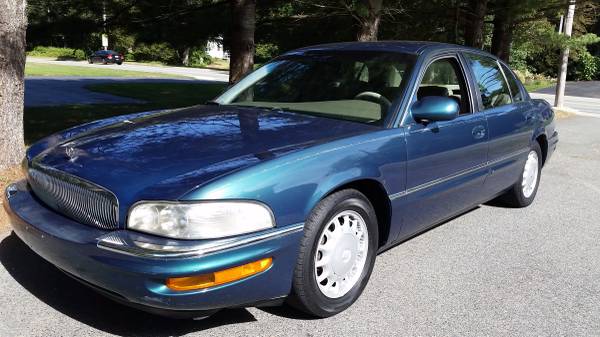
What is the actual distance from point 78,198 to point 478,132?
2.99 meters

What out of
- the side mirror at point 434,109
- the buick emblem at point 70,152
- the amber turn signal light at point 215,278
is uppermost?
the side mirror at point 434,109

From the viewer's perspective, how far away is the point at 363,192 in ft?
11.4

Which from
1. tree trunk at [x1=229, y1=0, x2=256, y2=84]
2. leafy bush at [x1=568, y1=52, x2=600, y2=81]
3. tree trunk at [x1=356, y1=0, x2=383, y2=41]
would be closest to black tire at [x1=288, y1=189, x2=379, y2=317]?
tree trunk at [x1=229, y1=0, x2=256, y2=84]

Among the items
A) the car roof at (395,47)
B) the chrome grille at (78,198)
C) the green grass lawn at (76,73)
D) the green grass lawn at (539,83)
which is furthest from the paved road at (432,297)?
the green grass lawn at (539,83)

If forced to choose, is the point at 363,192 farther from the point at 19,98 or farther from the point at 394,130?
the point at 19,98

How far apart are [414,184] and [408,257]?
0.79 m

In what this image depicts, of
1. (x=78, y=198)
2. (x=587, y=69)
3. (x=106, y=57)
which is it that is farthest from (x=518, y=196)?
(x=106, y=57)

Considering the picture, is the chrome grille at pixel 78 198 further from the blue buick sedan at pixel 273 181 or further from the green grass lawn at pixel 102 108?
the green grass lawn at pixel 102 108

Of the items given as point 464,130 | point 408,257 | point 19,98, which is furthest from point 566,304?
point 19,98

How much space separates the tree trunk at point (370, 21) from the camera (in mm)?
8930

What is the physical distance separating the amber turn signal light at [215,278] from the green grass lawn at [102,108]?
4946 millimetres

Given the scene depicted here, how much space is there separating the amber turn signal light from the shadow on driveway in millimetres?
545

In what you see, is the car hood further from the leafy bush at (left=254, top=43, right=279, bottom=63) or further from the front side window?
the leafy bush at (left=254, top=43, right=279, bottom=63)

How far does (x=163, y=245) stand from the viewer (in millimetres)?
2551
